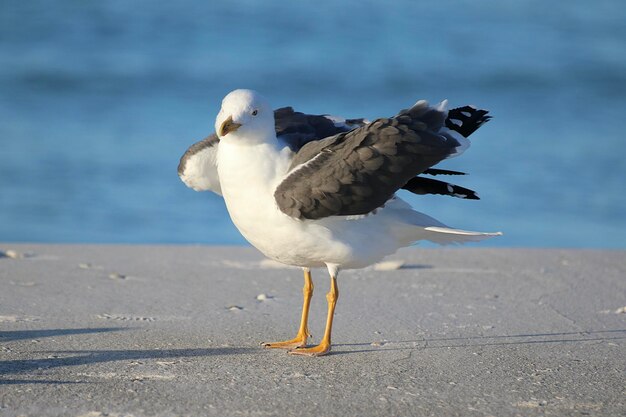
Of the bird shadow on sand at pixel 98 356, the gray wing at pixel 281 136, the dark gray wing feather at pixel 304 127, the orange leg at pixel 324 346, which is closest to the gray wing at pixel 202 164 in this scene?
the gray wing at pixel 281 136

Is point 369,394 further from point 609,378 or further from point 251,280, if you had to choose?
point 251,280

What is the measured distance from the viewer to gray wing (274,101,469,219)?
454 centimetres

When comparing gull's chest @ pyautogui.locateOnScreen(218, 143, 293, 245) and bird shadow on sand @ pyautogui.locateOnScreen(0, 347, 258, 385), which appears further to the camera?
gull's chest @ pyautogui.locateOnScreen(218, 143, 293, 245)

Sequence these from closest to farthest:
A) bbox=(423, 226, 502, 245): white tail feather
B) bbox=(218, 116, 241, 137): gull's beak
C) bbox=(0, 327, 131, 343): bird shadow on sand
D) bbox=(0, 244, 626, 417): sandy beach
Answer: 1. bbox=(0, 244, 626, 417): sandy beach
2. bbox=(0, 327, 131, 343): bird shadow on sand
3. bbox=(218, 116, 241, 137): gull's beak
4. bbox=(423, 226, 502, 245): white tail feather

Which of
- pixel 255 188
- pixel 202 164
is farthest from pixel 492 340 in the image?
pixel 202 164

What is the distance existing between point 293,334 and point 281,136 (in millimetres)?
957

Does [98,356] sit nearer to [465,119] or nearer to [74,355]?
[74,355]

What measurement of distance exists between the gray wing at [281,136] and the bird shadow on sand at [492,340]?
1.06 metres

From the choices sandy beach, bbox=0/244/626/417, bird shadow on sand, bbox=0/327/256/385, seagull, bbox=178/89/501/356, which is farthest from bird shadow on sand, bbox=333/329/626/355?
bird shadow on sand, bbox=0/327/256/385

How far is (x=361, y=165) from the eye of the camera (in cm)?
461

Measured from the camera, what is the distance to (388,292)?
225 inches

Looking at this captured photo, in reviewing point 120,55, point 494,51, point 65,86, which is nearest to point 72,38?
point 120,55

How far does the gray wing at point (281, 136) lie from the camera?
5.12m

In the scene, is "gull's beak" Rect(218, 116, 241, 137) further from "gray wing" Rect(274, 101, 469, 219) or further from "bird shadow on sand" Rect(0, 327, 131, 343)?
"bird shadow on sand" Rect(0, 327, 131, 343)
